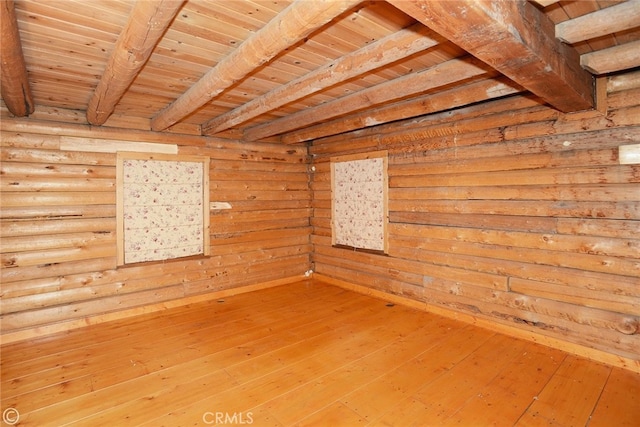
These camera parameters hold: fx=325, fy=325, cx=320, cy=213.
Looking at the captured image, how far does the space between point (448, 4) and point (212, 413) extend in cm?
273

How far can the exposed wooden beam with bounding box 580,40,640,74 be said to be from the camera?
2.26m

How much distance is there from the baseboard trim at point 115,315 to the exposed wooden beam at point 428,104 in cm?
264

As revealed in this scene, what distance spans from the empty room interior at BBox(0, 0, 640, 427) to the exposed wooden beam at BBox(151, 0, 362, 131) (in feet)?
0.06

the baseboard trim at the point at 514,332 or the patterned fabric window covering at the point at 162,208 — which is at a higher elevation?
the patterned fabric window covering at the point at 162,208

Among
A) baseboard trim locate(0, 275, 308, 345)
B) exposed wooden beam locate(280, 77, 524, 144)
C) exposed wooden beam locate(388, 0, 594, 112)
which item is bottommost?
baseboard trim locate(0, 275, 308, 345)

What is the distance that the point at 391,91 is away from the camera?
3.10 meters

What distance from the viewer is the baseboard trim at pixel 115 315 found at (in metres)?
3.50

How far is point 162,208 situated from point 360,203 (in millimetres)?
2859

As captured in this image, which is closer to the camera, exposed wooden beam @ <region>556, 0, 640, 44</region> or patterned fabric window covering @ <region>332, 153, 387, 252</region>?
exposed wooden beam @ <region>556, 0, 640, 44</region>

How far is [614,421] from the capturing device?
7.08ft

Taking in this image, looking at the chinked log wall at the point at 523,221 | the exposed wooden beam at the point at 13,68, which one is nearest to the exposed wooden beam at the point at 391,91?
the chinked log wall at the point at 523,221

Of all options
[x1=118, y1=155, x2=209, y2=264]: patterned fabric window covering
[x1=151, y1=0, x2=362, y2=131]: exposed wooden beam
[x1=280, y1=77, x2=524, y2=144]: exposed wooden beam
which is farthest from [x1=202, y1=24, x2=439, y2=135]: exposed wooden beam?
[x1=118, y1=155, x2=209, y2=264]: patterned fabric window covering

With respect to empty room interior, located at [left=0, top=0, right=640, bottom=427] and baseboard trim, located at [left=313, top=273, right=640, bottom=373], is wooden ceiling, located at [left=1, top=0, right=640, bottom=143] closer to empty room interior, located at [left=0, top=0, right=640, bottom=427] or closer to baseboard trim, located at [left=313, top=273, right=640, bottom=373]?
empty room interior, located at [left=0, top=0, right=640, bottom=427]

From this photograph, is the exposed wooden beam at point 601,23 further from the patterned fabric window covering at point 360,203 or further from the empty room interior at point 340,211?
the patterned fabric window covering at point 360,203
